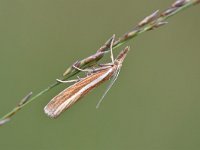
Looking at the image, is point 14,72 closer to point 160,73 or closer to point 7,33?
point 7,33

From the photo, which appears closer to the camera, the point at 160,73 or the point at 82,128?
the point at 82,128

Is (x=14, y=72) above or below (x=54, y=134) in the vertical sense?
above

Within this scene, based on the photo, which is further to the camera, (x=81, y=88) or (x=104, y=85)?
(x=104, y=85)

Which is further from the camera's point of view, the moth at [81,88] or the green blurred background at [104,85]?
the green blurred background at [104,85]

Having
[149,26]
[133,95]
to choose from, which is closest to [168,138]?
[133,95]
